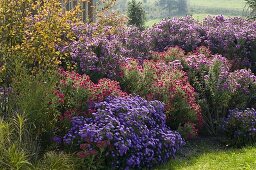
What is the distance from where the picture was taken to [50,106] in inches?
275

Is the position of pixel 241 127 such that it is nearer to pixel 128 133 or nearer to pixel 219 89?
pixel 219 89

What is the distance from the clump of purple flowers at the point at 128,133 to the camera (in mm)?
6766

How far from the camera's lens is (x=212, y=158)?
782 cm

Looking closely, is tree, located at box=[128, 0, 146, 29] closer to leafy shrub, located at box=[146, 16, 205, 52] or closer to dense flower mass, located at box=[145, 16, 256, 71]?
dense flower mass, located at box=[145, 16, 256, 71]

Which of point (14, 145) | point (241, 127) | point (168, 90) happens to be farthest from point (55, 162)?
point (241, 127)

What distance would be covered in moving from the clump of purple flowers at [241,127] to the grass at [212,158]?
28 cm

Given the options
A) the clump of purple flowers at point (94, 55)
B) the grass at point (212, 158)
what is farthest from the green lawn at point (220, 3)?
the grass at point (212, 158)

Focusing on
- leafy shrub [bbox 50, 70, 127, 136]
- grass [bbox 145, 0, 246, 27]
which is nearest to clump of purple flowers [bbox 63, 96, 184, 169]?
leafy shrub [bbox 50, 70, 127, 136]

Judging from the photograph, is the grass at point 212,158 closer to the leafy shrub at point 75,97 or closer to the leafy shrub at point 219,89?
the leafy shrub at point 219,89

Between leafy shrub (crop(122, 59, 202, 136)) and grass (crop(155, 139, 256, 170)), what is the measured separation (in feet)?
1.79

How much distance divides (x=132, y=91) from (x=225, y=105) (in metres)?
2.03

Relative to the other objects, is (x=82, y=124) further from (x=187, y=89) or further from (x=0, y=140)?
(x=187, y=89)

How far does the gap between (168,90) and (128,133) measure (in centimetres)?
197

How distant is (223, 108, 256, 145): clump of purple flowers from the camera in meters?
8.54
